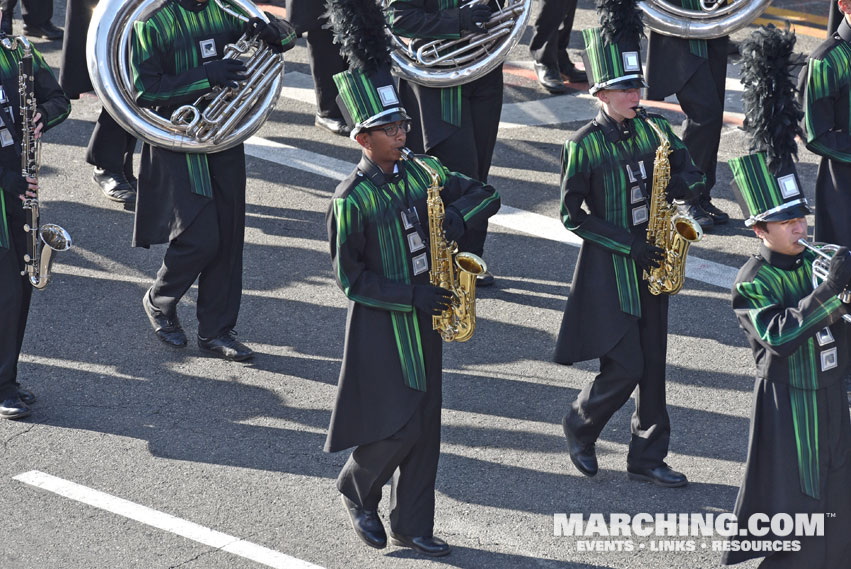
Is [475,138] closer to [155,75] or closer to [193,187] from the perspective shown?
[193,187]

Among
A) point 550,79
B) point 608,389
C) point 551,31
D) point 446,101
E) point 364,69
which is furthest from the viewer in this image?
point 550,79

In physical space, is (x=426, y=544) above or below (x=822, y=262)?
below

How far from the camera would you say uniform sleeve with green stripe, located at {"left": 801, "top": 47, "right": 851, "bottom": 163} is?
290 inches

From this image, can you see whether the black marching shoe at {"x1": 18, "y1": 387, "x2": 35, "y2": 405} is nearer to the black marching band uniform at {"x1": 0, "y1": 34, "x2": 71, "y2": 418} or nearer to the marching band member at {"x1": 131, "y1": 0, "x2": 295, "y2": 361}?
the black marching band uniform at {"x1": 0, "y1": 34, "x2": 71, "y2": 418}

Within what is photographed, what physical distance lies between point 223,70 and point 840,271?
363 cm

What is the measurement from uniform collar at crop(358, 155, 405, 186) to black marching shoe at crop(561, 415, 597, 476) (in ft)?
5.64

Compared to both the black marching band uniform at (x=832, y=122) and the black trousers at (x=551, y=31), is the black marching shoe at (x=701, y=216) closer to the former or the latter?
the black marching band uniform at (x=832, y=122)

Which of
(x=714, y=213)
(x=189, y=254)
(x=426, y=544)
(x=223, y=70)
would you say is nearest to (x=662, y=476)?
(x=426, y=544)

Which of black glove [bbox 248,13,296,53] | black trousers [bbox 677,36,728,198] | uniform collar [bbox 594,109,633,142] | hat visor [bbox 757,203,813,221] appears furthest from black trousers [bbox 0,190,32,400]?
black trousers [bbox 677,36,728,198]

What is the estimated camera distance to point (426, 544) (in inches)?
237

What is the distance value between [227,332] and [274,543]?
1.98 m

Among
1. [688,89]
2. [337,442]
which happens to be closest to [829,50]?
[688,89]

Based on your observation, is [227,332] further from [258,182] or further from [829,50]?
[829,50]

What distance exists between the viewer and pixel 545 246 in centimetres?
914
